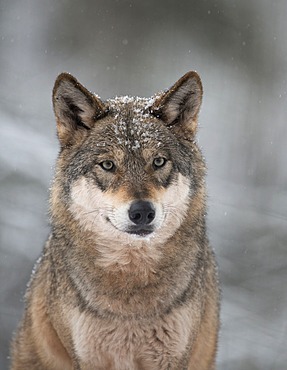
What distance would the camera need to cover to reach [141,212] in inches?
222

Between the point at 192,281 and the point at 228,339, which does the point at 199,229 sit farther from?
the point at 228,339

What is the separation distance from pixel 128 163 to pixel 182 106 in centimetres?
68

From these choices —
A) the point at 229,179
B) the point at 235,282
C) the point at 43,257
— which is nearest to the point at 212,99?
the point at 229,179

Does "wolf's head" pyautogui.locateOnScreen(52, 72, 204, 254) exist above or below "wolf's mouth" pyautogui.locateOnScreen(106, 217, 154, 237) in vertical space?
above

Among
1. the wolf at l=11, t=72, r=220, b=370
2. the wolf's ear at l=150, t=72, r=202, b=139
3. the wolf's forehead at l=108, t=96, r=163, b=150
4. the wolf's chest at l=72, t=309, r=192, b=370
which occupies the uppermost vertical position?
the wolf's ear at l=150, t=72, r=202, b=139

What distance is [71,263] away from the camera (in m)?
6.24

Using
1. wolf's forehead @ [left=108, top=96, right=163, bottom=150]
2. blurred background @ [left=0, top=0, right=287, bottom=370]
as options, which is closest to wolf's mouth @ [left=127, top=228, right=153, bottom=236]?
wolf's forehead @ [left=108, top=96, right=163, bottom=150]

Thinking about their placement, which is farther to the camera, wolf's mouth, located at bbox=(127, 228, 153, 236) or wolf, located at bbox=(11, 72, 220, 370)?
wolf, located at bbox=(11, 72, 220, 370)

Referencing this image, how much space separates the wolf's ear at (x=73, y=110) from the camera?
6.12m

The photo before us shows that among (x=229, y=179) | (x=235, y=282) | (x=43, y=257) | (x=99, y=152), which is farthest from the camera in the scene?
(x=229, y=179)

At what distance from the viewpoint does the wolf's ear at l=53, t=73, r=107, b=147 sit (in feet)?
20.1

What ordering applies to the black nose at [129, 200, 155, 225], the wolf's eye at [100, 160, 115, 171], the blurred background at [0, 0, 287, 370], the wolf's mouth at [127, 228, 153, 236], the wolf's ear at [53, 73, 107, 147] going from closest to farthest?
the black nose at [129, 200, 155, 225], the wolf's mouth at [127, 228, 153, 236], the wolf's eye at [100, 160, 115, 171], the wolf's ear at [53, 73, 107, 147], the blurred background at [0, 0, 287, 370]

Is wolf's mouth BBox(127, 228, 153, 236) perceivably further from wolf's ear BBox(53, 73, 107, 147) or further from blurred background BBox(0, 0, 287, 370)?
blurred background BBox(0, 0, 287, 370)

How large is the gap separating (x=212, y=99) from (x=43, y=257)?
8.60 metres
